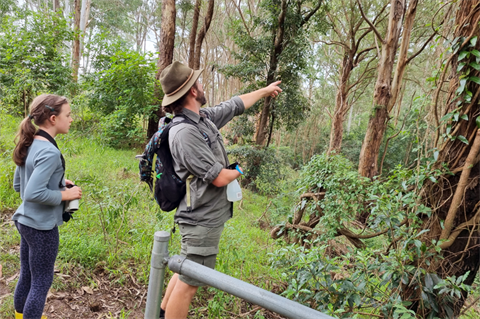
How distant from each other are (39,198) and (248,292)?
1.34 meters

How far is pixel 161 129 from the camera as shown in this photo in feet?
6.07

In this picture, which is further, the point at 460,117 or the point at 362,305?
the point at 362,305

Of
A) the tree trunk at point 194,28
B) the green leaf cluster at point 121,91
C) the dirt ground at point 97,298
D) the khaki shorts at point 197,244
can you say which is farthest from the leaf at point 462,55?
the tree trunk at point 194,28

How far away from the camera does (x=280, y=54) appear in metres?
7.51

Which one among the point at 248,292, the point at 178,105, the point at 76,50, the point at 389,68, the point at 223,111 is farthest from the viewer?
the point at 76,50

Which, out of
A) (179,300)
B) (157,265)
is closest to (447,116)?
(157,265)

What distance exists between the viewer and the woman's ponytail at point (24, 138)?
1.71m

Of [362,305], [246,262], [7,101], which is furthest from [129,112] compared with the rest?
[362,305]

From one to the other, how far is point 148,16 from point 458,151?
Answer: 2846 centimetres

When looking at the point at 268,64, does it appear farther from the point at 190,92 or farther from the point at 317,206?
the point at 190,92

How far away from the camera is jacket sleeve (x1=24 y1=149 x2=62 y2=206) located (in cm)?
162

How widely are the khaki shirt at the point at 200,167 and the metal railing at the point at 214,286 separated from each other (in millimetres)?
575

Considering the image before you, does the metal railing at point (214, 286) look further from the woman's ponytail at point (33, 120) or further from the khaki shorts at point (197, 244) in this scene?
the woman's ponytail at point (33, 120)

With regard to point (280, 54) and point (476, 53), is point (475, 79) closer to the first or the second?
point (476, 53)
